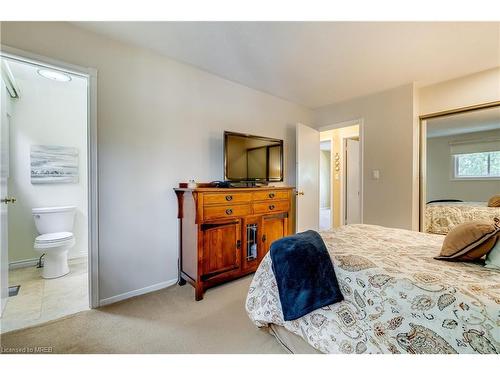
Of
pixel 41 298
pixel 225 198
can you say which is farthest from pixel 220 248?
pixel 41 298

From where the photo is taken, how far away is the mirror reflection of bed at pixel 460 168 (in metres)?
2.57

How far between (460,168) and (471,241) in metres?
2.20

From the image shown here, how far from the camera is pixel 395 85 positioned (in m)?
2.96

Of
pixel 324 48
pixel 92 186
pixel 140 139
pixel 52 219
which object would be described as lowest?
pixel 52 219

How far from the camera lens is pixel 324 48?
213 centimetres

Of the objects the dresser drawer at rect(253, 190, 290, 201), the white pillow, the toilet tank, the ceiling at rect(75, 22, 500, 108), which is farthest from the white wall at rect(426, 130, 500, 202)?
the toilet tank

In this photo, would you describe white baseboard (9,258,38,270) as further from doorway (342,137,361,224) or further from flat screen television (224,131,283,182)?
doorway (342,137,361,224)

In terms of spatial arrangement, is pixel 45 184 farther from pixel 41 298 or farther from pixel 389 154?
pixel 389 154

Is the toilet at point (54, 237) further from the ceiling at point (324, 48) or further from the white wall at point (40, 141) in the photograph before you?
the ceiling at point (324, 48)

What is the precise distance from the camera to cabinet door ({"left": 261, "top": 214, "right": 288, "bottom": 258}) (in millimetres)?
2613

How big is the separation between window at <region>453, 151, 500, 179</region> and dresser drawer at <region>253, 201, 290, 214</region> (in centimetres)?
215
